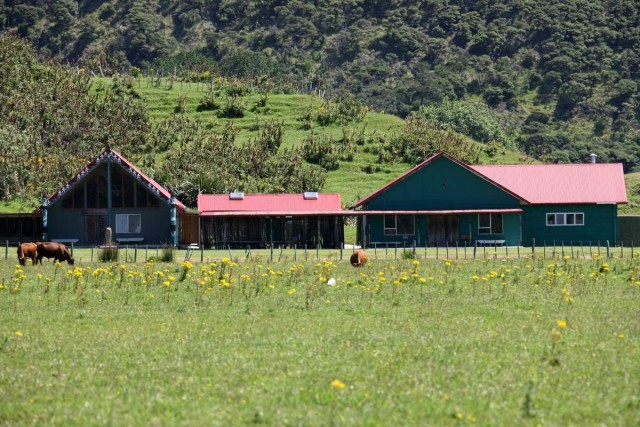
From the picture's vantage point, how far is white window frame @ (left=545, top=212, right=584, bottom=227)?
5706 cm

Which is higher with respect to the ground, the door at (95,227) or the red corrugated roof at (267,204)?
the red corrugated roof at (267,204)

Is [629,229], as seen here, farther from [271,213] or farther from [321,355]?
[321,355]

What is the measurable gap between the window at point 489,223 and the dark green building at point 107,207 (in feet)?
52.3

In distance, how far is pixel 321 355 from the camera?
16.7 metres

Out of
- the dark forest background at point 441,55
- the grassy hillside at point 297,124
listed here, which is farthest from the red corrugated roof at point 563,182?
the dark forest background at point 441,55

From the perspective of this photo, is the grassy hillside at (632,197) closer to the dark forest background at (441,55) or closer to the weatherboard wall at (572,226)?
the weatherboard wall at (572,226)

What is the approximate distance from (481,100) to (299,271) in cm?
12676

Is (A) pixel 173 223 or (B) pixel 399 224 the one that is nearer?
(A) pixel 173 223

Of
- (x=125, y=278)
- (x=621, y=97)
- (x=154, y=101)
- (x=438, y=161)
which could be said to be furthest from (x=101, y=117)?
(x=621, y=97)

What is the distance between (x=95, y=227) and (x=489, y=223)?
843 inches

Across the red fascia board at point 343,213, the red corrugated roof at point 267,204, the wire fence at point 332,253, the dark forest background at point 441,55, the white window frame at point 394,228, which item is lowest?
the wire fence at point 332,253

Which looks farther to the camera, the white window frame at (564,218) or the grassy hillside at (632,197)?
the grassy hillside at (632,197)

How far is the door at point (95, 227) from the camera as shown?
192 feet

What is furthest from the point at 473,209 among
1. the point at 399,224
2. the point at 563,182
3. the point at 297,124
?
the point at 297,124
